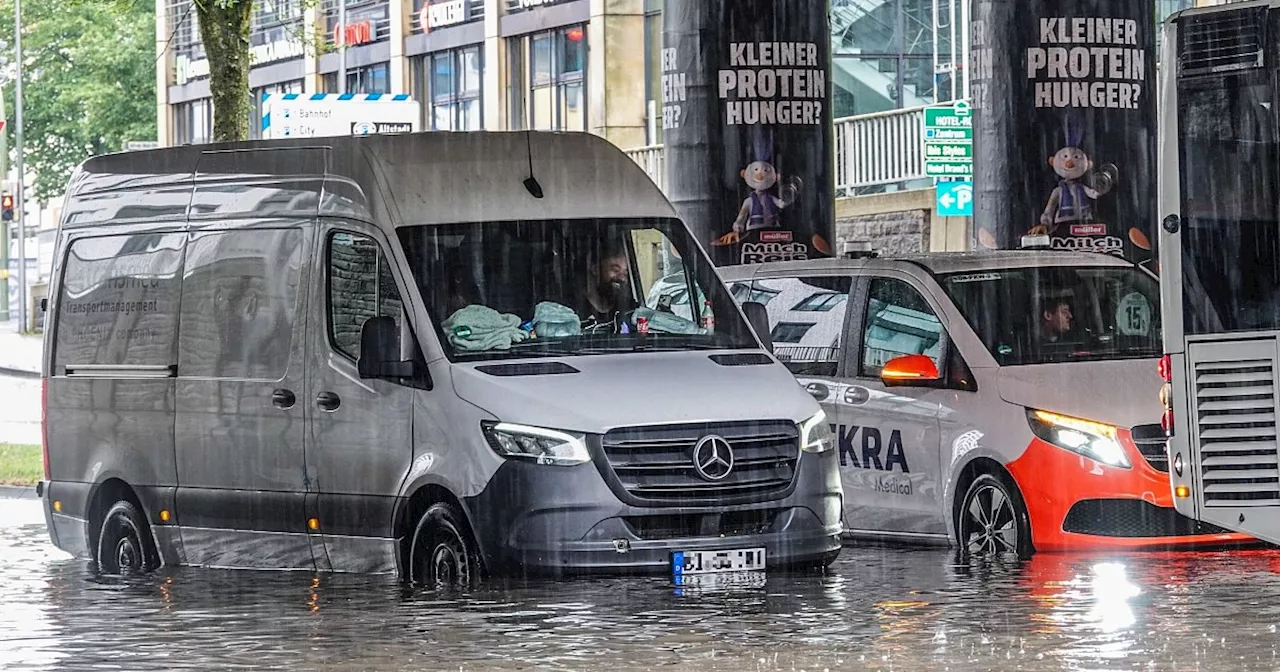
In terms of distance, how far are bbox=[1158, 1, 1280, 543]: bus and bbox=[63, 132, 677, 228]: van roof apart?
259 cm

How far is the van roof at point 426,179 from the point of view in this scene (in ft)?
40.7

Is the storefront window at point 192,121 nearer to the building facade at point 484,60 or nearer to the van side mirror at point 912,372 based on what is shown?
the building facade at point 484,60

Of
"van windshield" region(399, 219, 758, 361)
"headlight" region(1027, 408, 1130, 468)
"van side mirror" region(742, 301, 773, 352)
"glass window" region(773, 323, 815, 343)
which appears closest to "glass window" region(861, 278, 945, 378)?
"glass window" region(773, 323, 815, 343)

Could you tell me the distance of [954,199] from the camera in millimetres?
33250

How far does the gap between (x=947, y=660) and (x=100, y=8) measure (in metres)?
64.6

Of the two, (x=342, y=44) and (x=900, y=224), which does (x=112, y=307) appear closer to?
(x=900, y=224)

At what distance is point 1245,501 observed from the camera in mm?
11711

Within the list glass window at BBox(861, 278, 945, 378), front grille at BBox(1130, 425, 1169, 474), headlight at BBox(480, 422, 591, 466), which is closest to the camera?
headlight at BBox(480, 422, 591, 466)

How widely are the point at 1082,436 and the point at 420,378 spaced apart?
3.56m

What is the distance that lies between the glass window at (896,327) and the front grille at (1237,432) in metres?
2.33

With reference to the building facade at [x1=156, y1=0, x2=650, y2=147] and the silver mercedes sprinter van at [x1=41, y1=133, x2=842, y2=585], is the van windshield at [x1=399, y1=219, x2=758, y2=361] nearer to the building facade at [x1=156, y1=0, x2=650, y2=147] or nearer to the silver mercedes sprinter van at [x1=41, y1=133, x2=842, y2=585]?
the silver mercedes sprinter van at [x1=41, y1=133, x2=842, y2=585]

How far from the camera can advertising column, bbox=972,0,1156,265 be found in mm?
20844

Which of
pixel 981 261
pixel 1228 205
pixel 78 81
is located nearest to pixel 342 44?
pixel 78 81

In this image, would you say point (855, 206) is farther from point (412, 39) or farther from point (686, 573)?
point (686, 573)
